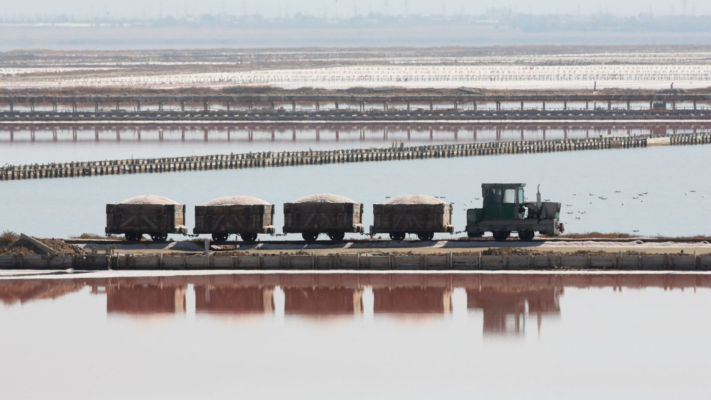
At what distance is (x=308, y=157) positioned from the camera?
378ft

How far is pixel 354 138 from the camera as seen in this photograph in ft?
519

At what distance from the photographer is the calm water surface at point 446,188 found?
3071 inches

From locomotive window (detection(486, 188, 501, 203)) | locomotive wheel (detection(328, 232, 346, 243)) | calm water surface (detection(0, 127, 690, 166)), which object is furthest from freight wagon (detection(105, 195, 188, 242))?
calm water surface (detection(0, 127, 690, 166))

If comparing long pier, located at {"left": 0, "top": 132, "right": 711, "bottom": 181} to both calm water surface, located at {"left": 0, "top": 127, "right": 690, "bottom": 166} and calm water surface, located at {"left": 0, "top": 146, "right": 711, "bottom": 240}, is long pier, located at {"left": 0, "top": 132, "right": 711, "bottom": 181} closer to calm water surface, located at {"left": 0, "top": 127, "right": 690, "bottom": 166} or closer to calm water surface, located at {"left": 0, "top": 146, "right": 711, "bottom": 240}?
calm water surface, located at {"left": 0, "top": 146, "right": 711, "bottom": 240}

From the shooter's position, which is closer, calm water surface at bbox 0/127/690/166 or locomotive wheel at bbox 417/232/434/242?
locomotive wheel at bbox 417/232/434/242

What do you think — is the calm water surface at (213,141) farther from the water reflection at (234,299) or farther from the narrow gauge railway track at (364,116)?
the water reflection at (234,299)

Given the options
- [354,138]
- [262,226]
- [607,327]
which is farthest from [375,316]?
[354,138]

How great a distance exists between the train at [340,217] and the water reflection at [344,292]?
6836 millimetres

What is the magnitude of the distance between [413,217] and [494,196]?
381 cm

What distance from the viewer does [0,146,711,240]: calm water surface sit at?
7800cm

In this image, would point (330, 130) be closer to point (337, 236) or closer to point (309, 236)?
point (309, 236)

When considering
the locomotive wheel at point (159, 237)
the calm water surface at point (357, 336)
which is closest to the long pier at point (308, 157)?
the locomotive wheel at point (159, 237)

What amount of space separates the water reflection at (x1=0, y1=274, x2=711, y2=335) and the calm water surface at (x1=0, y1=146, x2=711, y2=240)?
26.1 metres

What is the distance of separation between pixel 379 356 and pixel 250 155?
79.8 metres
